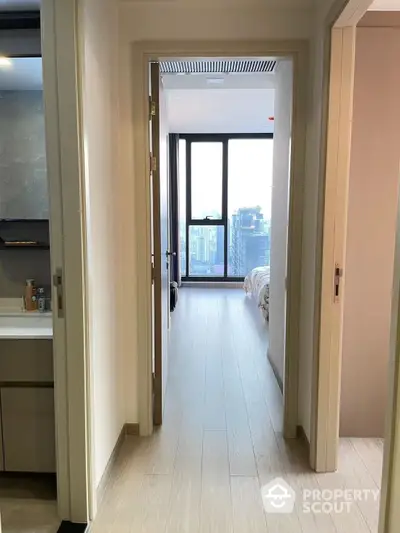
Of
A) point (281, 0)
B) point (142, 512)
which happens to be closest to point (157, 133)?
point (281, 0)

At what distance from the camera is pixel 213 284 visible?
25.8ft

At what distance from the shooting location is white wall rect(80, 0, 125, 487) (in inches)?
75.5

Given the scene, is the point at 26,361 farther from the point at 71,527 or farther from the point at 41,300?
the point at 71,527

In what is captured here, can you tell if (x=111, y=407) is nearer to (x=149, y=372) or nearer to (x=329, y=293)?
(x=149, y=372)

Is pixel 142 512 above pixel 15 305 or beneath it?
beneath

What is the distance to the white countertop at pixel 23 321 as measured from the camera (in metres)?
2.16

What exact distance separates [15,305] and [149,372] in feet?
2.75

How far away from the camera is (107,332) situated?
2289 millimetres

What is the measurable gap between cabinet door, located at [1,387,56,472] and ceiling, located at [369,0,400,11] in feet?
8.13

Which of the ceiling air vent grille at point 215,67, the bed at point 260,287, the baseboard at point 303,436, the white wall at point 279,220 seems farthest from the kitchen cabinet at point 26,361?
the bed at point 260,287

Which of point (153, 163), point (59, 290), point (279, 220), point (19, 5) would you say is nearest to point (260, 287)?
point (279, 220)

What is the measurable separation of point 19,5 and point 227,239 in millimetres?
5918

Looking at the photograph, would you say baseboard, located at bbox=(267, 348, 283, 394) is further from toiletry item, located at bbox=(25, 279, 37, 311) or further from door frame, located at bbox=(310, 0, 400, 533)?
toiletry item, located at bbox=(25, 279, 37, 311)

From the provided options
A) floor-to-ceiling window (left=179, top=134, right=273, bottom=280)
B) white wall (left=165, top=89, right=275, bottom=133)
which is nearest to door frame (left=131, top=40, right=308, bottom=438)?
white wall (left=165, top=89, right=275, bottom=133)
